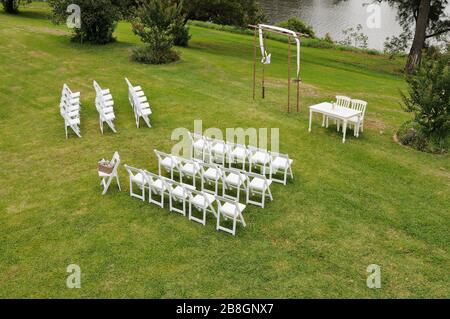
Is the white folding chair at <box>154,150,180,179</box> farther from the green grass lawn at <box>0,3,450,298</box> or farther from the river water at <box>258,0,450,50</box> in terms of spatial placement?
the river water at <box>258,0,450,50</box>

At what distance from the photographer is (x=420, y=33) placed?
2762 cm

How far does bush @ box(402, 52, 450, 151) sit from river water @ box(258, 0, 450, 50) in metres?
28.6

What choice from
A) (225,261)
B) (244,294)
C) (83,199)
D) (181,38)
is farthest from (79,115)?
(181,38)

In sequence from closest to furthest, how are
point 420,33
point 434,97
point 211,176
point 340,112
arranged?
point 211,176 → point 434,97 → point 340,112 → point 420,33

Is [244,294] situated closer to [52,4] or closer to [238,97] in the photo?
[238,97]

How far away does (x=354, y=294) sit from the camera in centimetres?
753

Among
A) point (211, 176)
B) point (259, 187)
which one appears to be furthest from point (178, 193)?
point (259, 187)

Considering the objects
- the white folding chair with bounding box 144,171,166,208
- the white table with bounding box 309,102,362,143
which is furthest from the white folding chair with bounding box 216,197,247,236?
the white table with bounding box 309,102,362,143

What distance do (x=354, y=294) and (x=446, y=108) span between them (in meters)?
7.44

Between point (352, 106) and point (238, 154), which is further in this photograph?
point (352, 106)

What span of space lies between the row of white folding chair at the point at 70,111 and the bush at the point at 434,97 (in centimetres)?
1032

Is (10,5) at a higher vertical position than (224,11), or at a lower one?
higher

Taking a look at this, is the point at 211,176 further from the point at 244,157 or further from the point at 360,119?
the point at 360,119

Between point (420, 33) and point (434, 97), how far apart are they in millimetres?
17937
